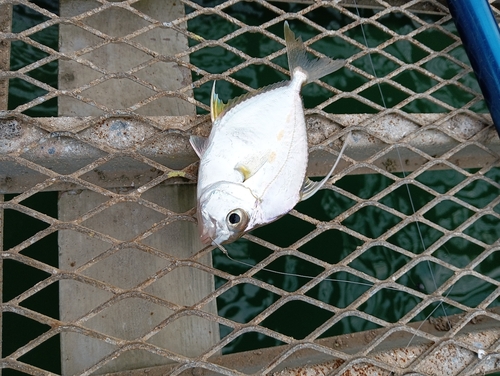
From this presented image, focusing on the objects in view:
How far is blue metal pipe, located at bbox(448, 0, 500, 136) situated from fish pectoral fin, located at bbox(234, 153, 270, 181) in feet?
4.83

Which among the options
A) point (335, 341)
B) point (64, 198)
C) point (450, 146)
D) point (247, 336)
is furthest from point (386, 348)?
point (64, 198)

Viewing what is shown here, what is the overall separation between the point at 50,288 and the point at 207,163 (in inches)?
67.7

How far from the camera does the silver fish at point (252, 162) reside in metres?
1.62

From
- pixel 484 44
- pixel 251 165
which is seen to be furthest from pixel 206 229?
pixel 484 44

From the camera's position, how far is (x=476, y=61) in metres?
2.37

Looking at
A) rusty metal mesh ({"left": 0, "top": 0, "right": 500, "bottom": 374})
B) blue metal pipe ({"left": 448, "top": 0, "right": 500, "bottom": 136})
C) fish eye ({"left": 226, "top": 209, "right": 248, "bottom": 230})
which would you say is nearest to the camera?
fish eye ({"left": 226, "top": 209, "right": 248, "bottom": 230})

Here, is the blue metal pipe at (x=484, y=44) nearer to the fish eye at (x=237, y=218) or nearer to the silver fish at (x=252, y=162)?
the silver fish at (x=252, y=162)

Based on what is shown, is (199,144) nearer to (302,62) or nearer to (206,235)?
(206,235)

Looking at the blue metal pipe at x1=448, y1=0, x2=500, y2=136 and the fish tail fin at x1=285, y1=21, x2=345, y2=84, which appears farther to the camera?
the blue metal pipe at x1=448, y1=0, x2=500, y2=136

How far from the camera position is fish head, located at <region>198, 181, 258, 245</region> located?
160 cm

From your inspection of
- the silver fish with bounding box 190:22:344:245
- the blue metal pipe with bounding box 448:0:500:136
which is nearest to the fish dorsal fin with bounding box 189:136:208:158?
the silver fish with bounding box 190:22:344:245

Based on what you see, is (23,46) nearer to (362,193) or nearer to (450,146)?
(362,193)

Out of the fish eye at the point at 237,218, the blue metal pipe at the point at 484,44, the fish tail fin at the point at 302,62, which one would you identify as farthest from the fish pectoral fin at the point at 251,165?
the blue metal pipe at the point at 484,44

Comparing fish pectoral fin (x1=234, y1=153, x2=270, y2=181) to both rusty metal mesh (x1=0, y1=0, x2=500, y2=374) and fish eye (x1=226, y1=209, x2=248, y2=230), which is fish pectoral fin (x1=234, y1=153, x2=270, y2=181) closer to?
fish eye (x1=226, y1=209, x2=248, y2=230)
